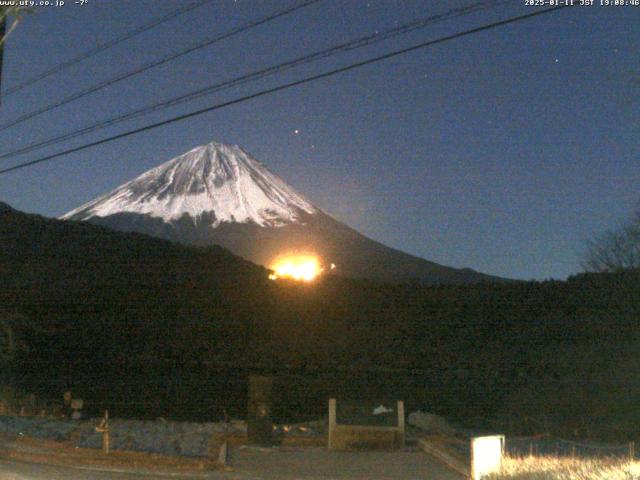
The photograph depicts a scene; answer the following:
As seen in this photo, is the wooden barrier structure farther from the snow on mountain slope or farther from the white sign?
the snow on mountain slope

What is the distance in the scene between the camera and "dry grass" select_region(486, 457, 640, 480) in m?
8.03

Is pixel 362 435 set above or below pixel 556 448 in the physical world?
above

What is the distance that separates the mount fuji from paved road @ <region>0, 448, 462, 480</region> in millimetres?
76025

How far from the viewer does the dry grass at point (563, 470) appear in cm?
803

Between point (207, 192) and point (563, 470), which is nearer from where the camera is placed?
point (563, 470)

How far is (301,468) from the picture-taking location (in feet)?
36.0

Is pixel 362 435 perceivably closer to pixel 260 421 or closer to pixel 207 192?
pixel 260 421

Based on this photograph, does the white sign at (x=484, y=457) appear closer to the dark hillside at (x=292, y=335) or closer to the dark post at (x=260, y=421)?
the dark post at (x=260, y=421)

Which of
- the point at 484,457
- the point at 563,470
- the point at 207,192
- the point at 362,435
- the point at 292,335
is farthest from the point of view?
the point at 207,192

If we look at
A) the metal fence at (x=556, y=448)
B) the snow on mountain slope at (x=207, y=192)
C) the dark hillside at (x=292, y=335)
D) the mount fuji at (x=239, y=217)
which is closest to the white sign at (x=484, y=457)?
the metal fence at (x=556, y=448)

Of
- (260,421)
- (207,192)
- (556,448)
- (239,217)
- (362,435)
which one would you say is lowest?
(556,448)

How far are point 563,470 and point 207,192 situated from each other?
113217 mm

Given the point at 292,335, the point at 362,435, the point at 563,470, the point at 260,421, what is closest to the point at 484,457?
the point at 563,470

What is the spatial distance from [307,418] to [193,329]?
858 inches
